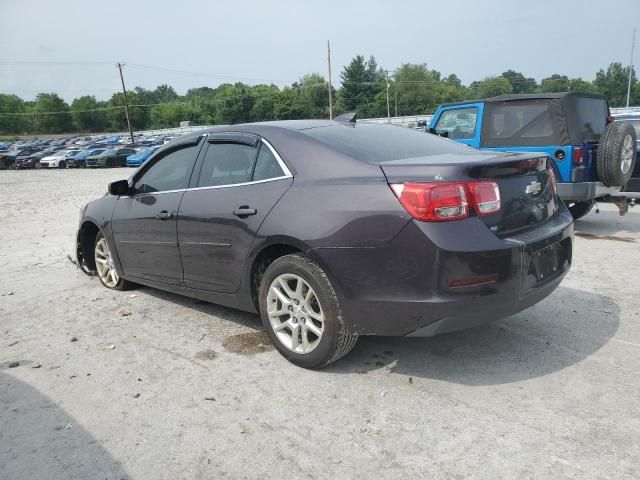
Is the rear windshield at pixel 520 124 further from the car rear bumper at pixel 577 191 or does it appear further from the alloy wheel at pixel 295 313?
the alloy wheel at pixel 295 313

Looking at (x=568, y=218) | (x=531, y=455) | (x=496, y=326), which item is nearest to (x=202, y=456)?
(x=531, y=455)

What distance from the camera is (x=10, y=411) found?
3127 millimetres

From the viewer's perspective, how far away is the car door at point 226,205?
3.64 metres

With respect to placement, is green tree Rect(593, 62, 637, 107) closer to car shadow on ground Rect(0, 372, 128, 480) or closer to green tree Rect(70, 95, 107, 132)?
green tree Rect(70, 95, 107, 132)

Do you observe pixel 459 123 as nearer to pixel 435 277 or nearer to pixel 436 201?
pixel 436 201

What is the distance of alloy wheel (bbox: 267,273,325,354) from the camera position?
11.1 feet

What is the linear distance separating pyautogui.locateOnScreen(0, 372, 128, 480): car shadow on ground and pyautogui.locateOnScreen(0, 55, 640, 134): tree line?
319ft

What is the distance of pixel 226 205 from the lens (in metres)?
3.86

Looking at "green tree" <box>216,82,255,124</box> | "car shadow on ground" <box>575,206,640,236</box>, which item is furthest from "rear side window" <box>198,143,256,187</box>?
"green tree" <box>216,82,255,124</box>

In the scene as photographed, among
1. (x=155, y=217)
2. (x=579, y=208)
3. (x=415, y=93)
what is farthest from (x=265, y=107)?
(x=155, y=217)

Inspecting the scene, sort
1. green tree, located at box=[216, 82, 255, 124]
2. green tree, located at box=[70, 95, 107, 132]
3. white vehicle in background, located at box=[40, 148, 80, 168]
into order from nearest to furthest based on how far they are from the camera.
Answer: white vehicle in background, located at box=[40, 148, 80, 168] → green tree, located at box=[216, 82, 255, 124] → green tree, located at box=[70, 95, 107, 132]

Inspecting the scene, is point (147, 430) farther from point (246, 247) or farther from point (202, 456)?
point (246, 247)

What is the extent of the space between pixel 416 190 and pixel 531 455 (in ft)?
4.71

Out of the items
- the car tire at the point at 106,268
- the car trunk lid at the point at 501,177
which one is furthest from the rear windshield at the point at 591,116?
the car tire at the point at 106,268
